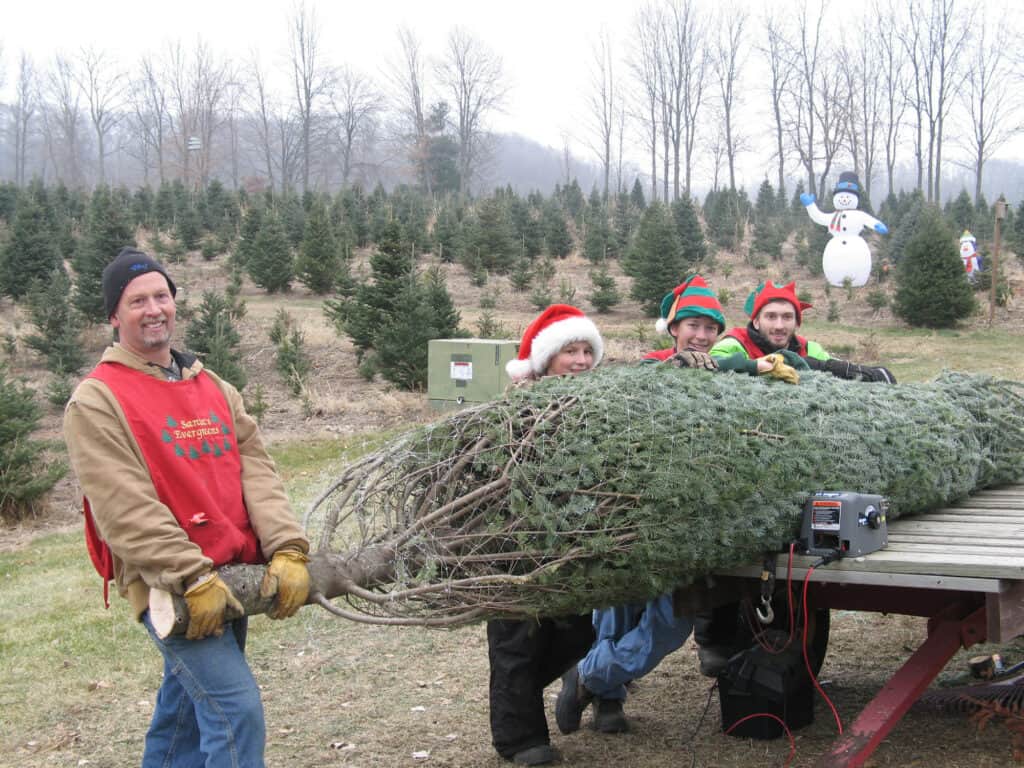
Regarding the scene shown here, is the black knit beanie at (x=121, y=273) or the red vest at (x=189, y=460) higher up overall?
the black knit beanie at (x=121, y=273)

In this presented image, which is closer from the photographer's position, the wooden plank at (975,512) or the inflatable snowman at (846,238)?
the wooden plank at (975,512)

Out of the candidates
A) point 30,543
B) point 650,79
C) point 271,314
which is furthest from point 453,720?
point 650,79

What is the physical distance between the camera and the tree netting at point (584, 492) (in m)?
3.08

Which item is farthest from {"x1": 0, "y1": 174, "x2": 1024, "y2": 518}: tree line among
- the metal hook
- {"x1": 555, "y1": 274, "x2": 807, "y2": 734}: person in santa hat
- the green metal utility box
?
the metal hook

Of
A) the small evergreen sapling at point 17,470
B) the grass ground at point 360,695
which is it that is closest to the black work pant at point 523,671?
the grass ground at point 360,695

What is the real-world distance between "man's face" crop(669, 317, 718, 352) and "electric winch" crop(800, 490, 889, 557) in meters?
1.69

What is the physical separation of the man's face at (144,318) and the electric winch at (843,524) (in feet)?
6.82

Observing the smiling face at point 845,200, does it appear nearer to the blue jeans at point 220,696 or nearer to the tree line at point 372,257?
the tree line at point 372,257

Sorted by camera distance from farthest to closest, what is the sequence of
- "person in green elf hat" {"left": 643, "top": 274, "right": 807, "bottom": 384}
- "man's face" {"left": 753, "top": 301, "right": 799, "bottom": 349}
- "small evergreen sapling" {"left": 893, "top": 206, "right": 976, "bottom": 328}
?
"small evergreen sapling" {"left": 893, "top": 206, "right": 976, "bottom": 328} → "man's face" {"left": 753, "top": 301, "right": 799, "bottom": 349} → "person in green elf hat" {"left": 643, "top": 274, "right": 807, "bottom": 384}

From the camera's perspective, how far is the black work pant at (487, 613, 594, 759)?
3.95 meters

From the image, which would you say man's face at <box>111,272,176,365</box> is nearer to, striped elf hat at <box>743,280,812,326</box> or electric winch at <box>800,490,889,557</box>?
electric winch at <box>800,490,889,557</box>

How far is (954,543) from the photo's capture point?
3.41 m

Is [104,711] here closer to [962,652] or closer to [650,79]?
[962,652]

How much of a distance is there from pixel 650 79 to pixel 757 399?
4321cm
